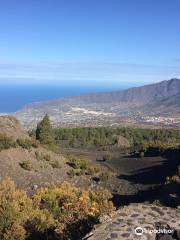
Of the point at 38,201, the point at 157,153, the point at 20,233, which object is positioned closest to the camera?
the point at 20,233

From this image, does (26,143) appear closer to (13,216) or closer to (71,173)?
(71,173)

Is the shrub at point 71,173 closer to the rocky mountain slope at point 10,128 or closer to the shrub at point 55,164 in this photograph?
the shrub at point 55,164

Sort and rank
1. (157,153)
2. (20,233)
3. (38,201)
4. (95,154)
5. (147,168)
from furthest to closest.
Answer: (95,154) < (157,153) < (147,168) < (38,201) < (20,233)

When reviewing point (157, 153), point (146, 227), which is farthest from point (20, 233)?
A: point (157, 153)

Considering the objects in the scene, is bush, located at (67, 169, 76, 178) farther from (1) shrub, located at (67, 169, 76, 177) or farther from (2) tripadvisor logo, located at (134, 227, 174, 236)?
(2) tripadvisor logo, located at (134, 227, 174, 236)

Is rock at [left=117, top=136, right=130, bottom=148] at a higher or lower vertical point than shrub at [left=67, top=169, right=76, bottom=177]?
lower

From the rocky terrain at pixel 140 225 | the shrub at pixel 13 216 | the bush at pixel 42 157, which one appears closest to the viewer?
the rocky terrain at pixel 140 225

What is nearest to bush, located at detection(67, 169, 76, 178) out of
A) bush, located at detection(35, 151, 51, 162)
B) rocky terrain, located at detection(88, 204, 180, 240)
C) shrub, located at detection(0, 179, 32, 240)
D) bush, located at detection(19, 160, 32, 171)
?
bush, located at detection(35, 151, 51, 162)

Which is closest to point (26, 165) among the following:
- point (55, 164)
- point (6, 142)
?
point (55, 164)

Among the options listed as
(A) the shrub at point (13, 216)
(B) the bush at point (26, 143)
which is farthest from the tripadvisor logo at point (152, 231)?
(B) the bush at point (26, 143)

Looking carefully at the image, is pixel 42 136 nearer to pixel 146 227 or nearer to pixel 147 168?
pixel 147 168

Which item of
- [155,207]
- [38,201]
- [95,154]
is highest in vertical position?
[155,207]
